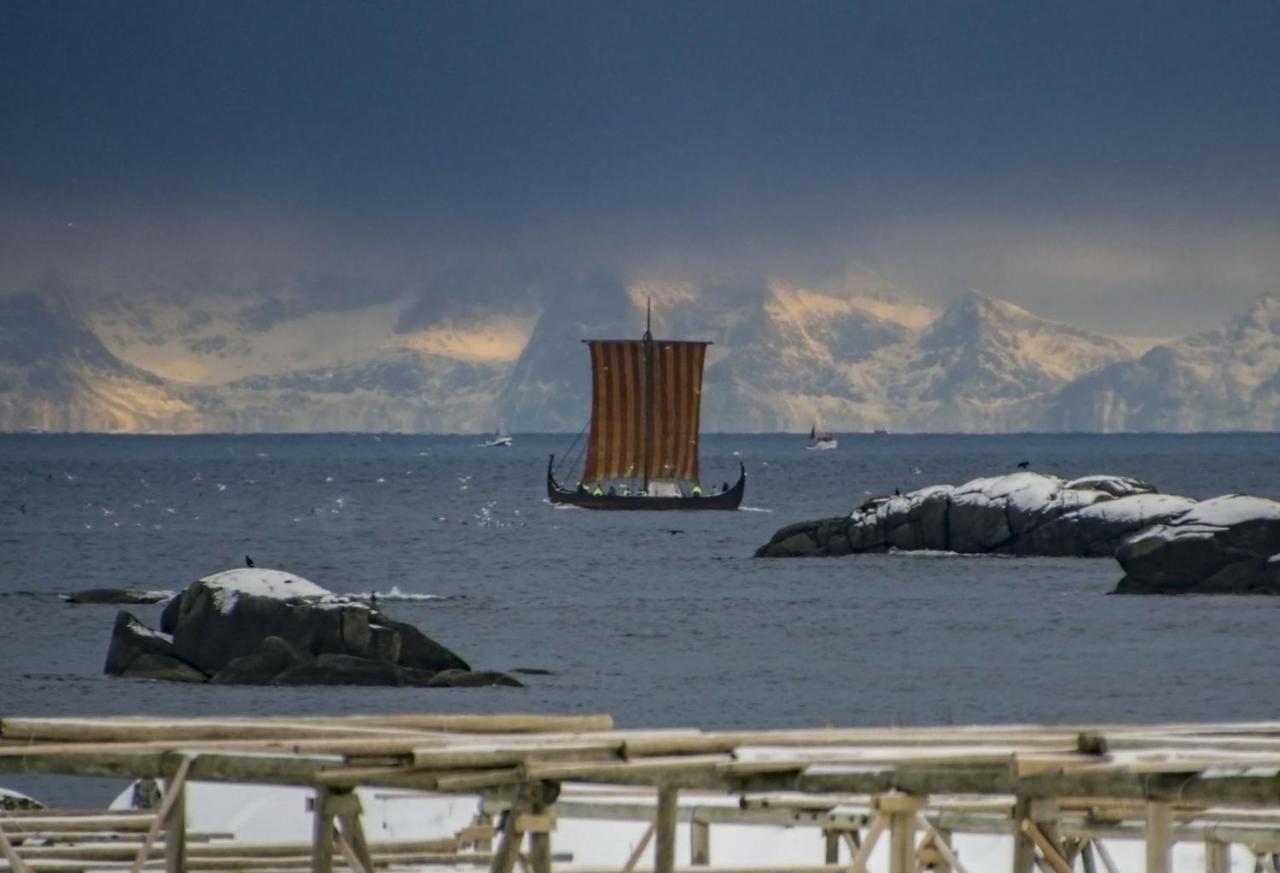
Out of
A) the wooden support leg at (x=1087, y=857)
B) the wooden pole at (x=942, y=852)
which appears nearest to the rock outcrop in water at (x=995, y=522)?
the wooden support leg at (x=1087, y=857)

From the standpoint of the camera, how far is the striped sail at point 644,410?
616 feet

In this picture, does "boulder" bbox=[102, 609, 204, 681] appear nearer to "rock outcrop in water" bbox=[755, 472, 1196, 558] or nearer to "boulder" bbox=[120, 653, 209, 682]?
"boulder" bbox=[120, 653, 209, 682]

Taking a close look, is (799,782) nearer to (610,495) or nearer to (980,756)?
(980,756)

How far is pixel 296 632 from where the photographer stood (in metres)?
59.6

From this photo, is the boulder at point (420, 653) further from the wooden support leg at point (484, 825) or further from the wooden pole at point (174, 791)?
the wooden pole at point (174, 791)

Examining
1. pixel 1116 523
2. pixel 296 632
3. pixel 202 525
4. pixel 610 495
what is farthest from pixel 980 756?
pixel 610 495

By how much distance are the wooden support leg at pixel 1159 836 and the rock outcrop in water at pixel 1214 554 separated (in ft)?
251

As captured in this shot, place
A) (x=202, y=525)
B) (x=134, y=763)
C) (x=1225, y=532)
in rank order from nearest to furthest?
(x=134, y=763), (x=1225, y=532), (x=202, y=525)

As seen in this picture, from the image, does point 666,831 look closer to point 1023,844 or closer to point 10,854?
point 1023,844

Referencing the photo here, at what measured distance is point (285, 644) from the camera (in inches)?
2313

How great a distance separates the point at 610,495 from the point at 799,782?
171756mm

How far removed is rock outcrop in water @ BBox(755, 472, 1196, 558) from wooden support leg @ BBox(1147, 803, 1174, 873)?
99079 millimetres

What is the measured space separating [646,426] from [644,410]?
5.01ft

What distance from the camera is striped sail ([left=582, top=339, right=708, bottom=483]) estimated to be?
616 ft
